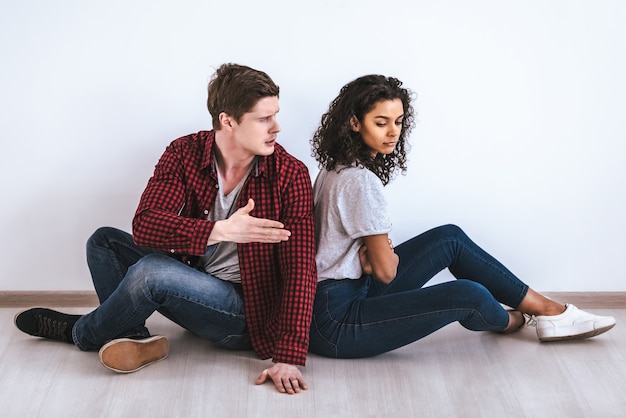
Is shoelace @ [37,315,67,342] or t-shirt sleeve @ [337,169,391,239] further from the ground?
t-shirt sleeve @ [337,169,391,239]

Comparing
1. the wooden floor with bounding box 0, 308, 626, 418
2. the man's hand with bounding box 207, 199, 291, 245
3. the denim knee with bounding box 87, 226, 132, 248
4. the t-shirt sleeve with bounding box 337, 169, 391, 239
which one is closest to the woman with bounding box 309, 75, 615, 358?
the t-shirt sleeve with bounding box 337, 169, 391, 239

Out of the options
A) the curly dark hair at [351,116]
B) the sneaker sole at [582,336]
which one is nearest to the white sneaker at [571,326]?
the sneaker sole at [582,336]

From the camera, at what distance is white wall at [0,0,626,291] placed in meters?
3.20

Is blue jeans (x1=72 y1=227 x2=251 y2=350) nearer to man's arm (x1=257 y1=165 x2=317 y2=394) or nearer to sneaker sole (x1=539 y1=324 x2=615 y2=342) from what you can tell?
man's arm (x1=257 y1=165 x2=317 y2=394)

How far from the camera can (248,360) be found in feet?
9.94

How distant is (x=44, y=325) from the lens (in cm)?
312

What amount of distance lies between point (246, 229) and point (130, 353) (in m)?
0.53

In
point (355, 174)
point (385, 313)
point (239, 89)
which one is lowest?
point (385, 313)

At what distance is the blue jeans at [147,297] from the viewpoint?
9.30ft

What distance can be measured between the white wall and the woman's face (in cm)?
33

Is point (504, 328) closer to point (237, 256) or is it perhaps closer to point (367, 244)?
point (367, 244)

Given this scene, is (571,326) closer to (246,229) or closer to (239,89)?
(246,229)

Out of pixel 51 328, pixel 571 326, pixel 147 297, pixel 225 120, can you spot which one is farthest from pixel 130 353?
pixel 571 326

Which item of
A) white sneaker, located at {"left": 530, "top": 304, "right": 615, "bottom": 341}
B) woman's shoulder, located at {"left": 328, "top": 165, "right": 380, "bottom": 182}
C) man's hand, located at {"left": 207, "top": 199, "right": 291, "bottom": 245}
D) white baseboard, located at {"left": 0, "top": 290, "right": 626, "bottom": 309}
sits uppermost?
woman's shoulder, located at {"left": 328, "top": 165, "right": 380, "bottom": 182}
